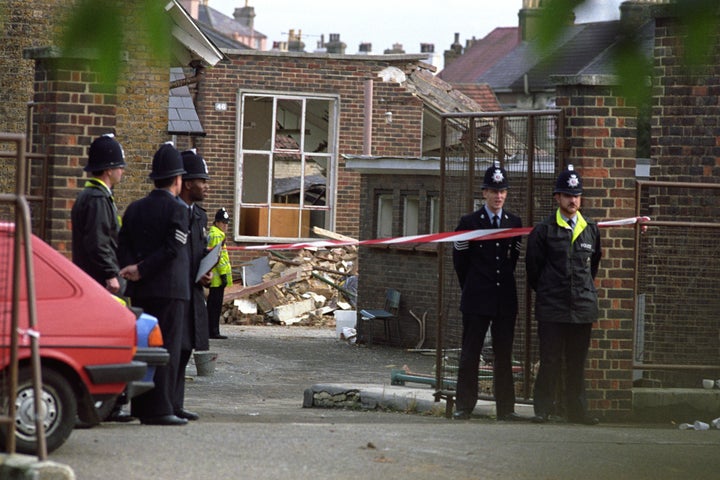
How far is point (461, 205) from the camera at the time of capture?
11578 mm

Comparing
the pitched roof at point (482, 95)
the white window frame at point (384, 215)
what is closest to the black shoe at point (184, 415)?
the white window frame at point (384, 215)

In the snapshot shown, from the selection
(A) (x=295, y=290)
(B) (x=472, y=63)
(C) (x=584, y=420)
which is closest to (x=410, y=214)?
(A) (x=295, y=290)

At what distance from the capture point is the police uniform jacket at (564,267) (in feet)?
31.3

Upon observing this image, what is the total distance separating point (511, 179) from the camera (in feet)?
40.0

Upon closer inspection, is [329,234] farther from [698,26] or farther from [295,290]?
[698,26]

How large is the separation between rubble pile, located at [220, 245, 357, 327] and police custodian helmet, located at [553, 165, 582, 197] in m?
15.5

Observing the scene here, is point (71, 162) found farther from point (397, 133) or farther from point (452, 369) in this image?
point (397, 133)

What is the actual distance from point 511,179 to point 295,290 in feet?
44.6

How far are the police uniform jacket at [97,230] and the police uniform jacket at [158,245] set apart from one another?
5.6 inches

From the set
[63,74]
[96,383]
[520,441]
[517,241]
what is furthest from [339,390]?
[63,74]

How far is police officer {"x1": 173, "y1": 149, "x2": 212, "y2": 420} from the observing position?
8906 millimetres

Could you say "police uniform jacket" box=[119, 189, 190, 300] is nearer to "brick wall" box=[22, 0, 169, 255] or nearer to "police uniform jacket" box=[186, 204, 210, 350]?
"police uniform jacket" box=[186, 204, 210, 350]

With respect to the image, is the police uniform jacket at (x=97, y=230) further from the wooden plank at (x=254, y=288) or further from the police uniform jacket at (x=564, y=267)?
the wooden plank at (x=254, y=288)

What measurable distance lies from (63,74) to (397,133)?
2481 centimetres
